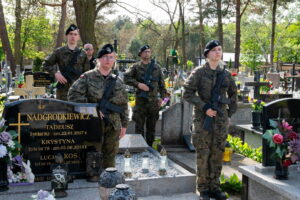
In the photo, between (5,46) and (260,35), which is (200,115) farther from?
(260,35)

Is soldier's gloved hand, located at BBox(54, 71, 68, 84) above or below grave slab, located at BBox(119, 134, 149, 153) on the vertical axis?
above

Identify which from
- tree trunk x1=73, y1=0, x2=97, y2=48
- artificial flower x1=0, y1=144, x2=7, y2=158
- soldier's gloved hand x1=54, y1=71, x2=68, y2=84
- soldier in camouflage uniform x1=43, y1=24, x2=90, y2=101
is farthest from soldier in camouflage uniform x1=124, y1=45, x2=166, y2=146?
tree trunk x1=73, y1=0, x2=97, y2=48

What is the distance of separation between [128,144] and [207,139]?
9.30ft

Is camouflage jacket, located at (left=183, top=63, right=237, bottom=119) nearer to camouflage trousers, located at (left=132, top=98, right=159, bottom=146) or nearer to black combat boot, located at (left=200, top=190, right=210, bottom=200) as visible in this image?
black combat boot, located at (left=200, top=190, right=210, bottom=200)

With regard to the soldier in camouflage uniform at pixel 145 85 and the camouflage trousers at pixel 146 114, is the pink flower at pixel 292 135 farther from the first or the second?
the camouflage trousers at pixel 146 114

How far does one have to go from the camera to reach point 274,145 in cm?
476

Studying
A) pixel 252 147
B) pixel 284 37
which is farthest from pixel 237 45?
pixel 284 37

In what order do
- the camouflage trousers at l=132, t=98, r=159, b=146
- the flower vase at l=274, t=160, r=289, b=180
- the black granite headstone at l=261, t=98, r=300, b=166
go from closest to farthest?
the flower vase at l=274, t=160, r=289, b=180
the black granite headstone at l=261, t=98, r=300, b=166
the camouflage trousers at l=132, t=98, r=159, b=146

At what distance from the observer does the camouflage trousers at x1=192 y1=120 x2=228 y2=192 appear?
5.29m

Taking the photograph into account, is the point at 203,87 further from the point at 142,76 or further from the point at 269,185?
the point at 142,76

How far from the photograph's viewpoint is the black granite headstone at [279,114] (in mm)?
5070

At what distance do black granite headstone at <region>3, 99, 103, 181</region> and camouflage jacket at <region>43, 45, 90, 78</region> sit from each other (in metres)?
2.39

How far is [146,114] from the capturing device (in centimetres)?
812

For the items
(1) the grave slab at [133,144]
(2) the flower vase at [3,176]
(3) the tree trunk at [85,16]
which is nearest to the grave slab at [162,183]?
(1) the grave slab at [133,144]
